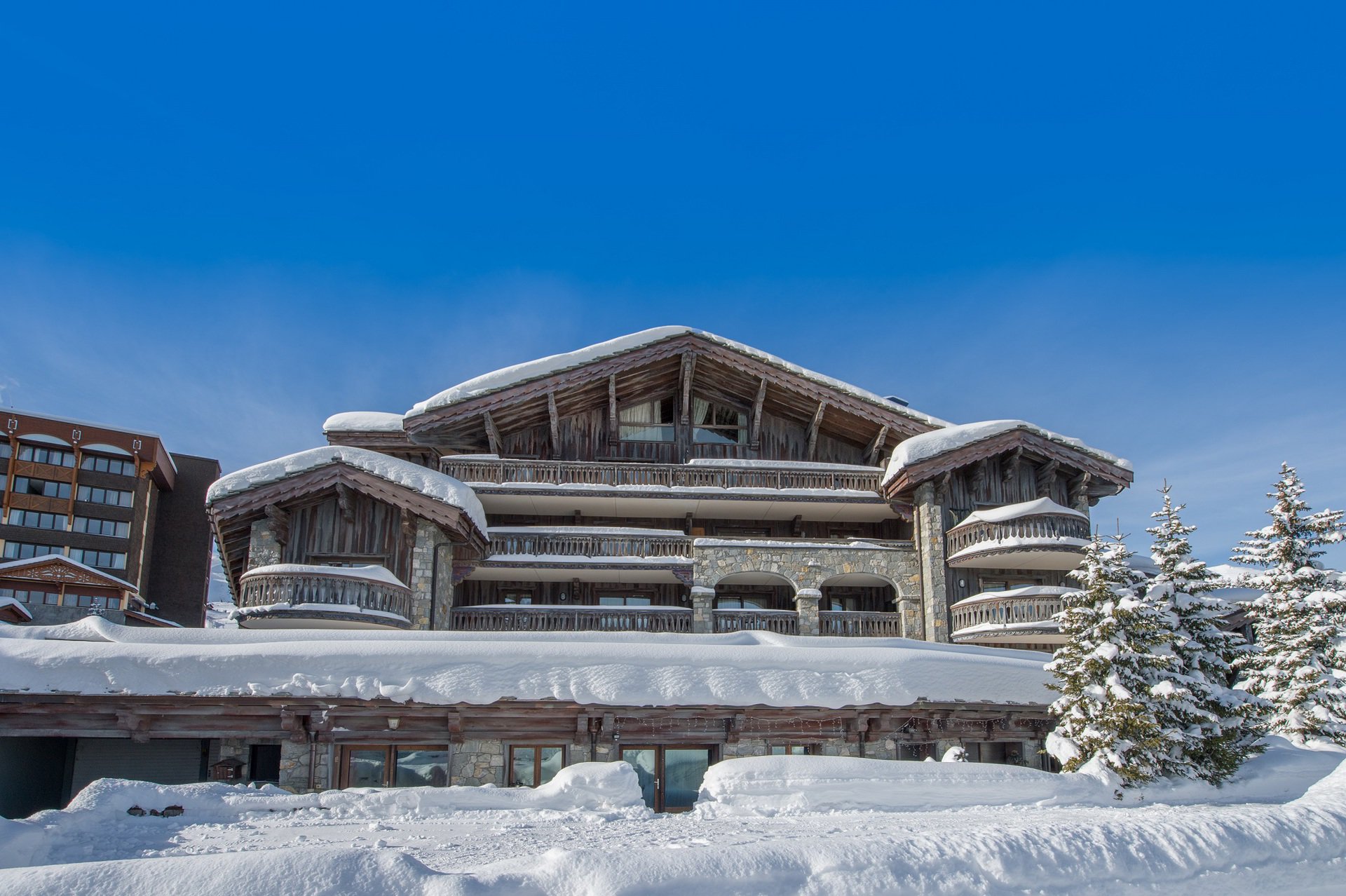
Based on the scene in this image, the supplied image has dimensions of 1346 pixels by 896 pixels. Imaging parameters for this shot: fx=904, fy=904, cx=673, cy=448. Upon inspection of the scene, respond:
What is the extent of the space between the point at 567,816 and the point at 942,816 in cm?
455

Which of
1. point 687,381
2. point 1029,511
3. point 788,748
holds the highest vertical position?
point 687,381

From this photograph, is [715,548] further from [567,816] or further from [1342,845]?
[1342,845]

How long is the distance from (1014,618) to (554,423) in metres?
13.6

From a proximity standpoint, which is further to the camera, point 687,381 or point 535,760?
point 687,381

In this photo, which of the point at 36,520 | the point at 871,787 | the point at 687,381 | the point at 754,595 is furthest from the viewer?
the point at 36,520

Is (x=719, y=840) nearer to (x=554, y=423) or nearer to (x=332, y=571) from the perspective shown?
(x=332, y=571)

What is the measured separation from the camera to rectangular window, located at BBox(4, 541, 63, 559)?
5478 cm

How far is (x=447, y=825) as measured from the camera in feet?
33.7

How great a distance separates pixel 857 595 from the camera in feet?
87.2

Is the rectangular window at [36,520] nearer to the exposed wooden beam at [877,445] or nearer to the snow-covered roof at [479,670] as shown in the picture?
the snow-covered roof at [479,670]

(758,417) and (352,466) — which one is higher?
(758,417)

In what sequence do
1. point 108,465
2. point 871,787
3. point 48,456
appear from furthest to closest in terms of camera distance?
point 108,465
point 48,456
point 871,787

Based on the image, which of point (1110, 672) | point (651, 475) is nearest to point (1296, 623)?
point (1110, 672)

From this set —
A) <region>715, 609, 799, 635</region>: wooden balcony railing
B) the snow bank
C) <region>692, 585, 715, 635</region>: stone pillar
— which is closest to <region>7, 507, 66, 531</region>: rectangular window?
<region>692, 585, 715, 635</region>: stone pillar
